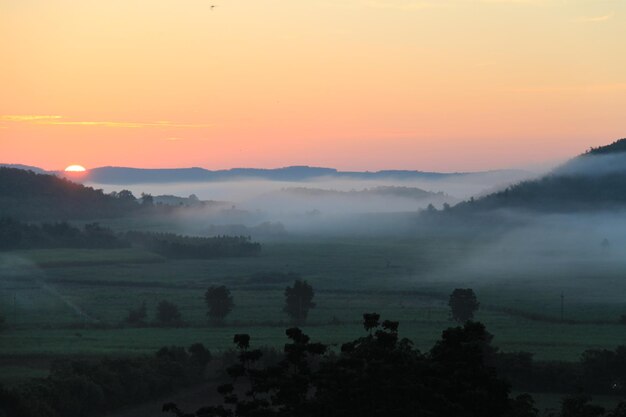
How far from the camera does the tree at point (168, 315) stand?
10395 centimetres

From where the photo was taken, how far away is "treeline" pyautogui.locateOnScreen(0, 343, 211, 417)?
5875cm

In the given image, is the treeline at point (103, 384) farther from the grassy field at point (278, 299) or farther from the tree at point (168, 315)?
the tree at point (168, 315)

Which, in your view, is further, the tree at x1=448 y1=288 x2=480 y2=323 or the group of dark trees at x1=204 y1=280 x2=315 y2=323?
the group of dark trees at x1=204 y1=280 x2=315 y2=323

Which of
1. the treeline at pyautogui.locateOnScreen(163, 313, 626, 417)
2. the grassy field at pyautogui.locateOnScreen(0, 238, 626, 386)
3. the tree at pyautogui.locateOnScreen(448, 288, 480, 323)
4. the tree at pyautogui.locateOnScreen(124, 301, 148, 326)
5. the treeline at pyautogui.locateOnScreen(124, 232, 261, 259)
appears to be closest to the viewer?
the treeline at pyautogui.locateOnScreen(163, 313, 626, 417)

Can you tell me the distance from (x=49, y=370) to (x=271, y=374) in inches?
1622

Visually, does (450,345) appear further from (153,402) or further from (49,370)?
(49,370)

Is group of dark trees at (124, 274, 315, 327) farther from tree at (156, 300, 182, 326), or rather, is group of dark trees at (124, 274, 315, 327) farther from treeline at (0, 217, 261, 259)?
treeline at (0, 217, 261, 259)

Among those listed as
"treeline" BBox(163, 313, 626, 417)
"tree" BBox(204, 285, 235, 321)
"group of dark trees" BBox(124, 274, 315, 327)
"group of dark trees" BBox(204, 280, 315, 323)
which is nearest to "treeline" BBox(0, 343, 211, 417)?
"treeline" BBox(163, 313, 626, 417)

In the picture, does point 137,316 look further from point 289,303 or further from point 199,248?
point 199,248

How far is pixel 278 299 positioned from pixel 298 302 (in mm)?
19294

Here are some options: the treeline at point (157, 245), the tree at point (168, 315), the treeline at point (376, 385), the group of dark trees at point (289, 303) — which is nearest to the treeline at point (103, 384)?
the treeline at point (376, 385)

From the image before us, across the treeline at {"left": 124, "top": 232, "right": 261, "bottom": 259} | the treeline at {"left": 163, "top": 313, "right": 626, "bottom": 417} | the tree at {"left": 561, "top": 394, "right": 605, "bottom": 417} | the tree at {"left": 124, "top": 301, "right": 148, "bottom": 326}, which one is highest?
the treeline at {"left": 124, "top": 232, "right": 261, "bottom": 259}

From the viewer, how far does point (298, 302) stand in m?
106

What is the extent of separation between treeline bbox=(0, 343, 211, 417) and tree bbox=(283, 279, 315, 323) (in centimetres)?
2934
